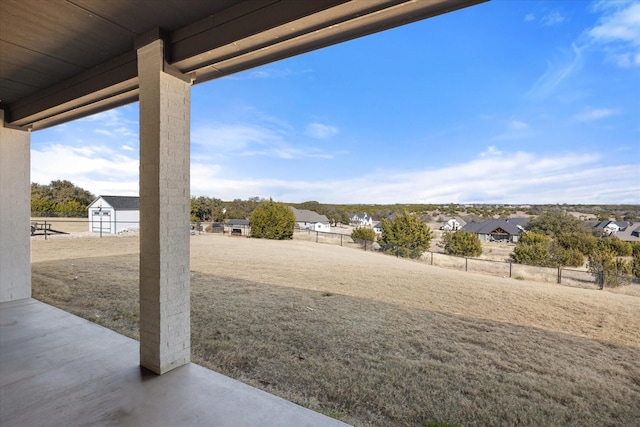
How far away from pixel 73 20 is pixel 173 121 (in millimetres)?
903

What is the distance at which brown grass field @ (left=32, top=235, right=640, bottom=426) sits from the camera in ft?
6.97

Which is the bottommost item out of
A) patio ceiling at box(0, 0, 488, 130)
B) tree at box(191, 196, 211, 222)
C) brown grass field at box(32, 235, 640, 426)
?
brown grass field at box(32, 235, 640, 426)

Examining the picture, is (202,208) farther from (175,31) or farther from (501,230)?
(501,230)

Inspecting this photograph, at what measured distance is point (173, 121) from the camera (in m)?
2.30

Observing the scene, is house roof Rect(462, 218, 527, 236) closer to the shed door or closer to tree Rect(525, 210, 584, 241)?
tree Rect(525, 210, 584, 241)

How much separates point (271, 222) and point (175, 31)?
19.0m

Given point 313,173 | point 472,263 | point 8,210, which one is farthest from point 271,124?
point 8,210

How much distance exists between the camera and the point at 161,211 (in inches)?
86.9

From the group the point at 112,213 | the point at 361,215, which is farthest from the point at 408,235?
the point at 361,215

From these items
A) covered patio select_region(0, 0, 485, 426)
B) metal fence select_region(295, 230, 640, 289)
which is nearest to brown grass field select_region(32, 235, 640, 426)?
covered patio select_region(0, 0, 485, 426)

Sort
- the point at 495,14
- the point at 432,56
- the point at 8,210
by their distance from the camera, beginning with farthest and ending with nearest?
the point at 432,56, the point at 495,14, the point at 8,210

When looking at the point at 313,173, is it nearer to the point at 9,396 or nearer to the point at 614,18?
the point at 614,18

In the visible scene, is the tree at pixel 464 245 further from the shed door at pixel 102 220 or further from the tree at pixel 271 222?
the shed door at pixel 102 220

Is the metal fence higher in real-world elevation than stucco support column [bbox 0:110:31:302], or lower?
lower
